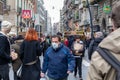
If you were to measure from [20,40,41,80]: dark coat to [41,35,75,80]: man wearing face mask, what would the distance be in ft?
3.96

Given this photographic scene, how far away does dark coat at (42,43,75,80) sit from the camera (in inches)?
282

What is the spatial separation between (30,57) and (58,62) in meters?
1.49

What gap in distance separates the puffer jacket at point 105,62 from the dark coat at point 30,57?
5.63m

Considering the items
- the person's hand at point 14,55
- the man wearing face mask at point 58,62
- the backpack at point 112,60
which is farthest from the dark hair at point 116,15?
the person's hand at point 14,55

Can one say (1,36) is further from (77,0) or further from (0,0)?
(77,0)

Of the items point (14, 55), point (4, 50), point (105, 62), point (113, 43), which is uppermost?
point (113, 43)

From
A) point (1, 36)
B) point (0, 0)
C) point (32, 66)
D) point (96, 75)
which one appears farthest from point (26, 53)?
point (0, 0)

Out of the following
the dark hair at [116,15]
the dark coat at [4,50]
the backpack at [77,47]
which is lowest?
the backpack at [77,47]

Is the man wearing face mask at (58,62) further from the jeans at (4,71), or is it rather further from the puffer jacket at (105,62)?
the puffer jacket at (105,62)

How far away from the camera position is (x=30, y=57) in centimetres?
852

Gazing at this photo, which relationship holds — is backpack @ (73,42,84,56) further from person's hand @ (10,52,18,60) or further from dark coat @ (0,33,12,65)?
dark coat @ (0,33,12,65)

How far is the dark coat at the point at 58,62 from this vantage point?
282 inches

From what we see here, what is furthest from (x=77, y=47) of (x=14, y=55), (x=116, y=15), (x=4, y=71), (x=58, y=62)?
(x=116, y=15)

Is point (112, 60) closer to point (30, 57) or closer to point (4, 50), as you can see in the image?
point (4, 50)
